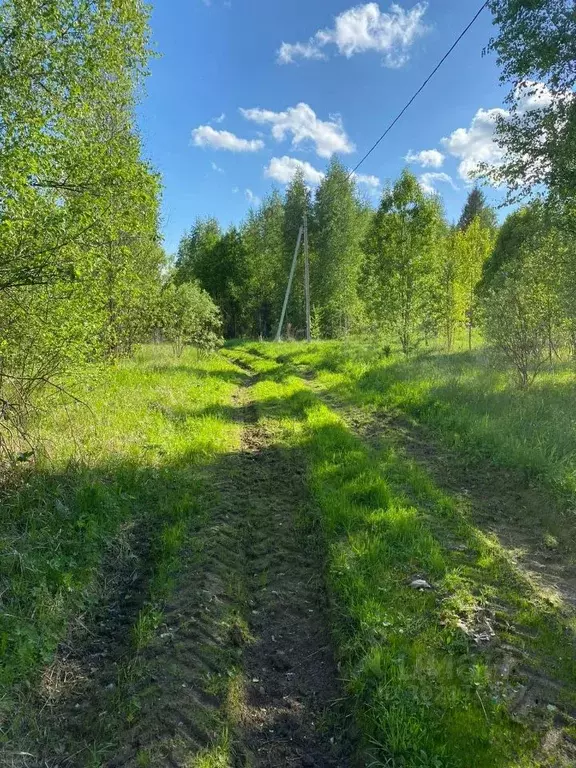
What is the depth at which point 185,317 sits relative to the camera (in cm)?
1864

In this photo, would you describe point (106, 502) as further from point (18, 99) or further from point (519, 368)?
point (519, 368)

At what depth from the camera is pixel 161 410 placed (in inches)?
392

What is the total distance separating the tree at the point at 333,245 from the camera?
3728 cm

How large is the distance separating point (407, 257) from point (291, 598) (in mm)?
15819

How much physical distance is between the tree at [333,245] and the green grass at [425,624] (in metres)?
31.5

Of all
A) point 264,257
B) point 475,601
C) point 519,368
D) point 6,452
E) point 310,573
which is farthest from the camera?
point 264,257

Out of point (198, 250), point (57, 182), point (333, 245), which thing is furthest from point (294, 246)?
point (57, 182)

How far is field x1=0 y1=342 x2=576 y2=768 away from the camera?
2826 millimetres

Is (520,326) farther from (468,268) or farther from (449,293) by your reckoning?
(468,268)

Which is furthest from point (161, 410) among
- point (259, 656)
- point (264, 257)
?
point (264, 257)

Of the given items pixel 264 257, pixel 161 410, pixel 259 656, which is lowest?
pixel 259 656

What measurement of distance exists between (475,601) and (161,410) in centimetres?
753

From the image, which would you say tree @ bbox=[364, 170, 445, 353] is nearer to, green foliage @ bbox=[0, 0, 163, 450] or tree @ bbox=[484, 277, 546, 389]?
tree @ bbox=[484, 277, 546, 389]

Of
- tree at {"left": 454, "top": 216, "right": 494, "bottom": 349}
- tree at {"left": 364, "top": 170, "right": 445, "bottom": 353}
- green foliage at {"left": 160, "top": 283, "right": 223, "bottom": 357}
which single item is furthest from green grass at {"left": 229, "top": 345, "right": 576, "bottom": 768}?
tree at {"left": 454, "top": 216, "right": 494, "bottom": 349}
